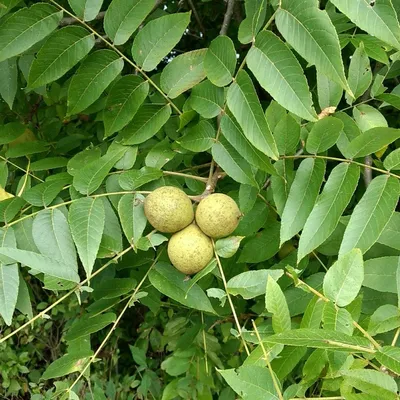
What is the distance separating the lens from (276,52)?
146cm

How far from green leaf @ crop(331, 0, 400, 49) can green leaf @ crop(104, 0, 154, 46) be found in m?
0.72

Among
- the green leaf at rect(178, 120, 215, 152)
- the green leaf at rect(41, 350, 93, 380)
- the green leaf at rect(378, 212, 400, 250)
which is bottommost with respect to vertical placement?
the green leaf at rect(41, 350, 93, 380)

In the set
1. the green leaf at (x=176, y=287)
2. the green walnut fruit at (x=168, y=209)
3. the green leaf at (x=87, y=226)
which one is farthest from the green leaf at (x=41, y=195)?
the green leaf at (x=176, y=287)

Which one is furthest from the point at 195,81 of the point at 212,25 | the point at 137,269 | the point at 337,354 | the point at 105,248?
the point at 212,25

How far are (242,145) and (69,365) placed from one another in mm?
1001

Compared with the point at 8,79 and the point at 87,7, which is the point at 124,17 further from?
the point at 8,79

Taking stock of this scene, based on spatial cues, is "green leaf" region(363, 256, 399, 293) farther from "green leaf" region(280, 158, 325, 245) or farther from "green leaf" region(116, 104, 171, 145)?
"green leaf" region(116, 104, 171, 145)

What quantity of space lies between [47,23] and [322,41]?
3.23ft

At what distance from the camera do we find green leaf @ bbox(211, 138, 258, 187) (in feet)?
5.42

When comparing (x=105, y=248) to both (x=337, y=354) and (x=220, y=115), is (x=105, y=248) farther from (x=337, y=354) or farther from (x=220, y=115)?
(x=337, y=354)

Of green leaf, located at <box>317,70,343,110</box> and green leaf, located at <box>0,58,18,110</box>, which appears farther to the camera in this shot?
green leaf, located at <box>0,58,18,110</box>

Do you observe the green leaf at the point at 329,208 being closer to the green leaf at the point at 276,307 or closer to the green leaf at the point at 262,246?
the green leaf at the point at 276,307

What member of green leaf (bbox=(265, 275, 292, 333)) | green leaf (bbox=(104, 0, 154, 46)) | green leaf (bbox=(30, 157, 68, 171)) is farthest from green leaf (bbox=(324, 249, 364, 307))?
green leaf (bbox=(30, 157, 68, 171))

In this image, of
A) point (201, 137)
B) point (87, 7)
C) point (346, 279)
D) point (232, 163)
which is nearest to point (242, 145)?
point (232, 163)
